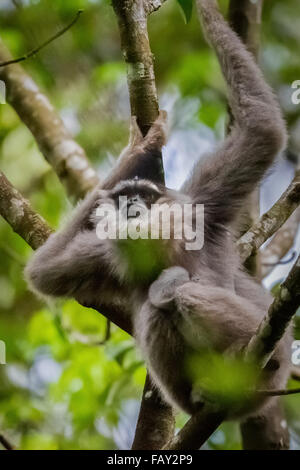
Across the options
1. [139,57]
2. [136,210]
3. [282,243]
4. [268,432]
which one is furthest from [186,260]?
[282,243]

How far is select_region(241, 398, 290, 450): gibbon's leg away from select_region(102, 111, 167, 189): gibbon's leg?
7.97 feet

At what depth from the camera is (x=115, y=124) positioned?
7.91 meters

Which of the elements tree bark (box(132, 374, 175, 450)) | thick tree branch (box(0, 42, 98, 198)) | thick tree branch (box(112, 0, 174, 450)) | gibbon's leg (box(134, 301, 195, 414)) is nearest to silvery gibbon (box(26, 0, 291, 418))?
gibbon's leg (box(134, 301, 195, 414))

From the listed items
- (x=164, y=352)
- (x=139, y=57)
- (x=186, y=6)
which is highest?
(x=186, y=6)

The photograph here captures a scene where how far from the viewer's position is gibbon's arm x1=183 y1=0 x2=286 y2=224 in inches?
203

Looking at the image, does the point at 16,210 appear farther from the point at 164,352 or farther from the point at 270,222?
the point at 270,222

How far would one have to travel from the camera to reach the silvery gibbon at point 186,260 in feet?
15.0

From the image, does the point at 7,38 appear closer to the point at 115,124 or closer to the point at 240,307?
the point at 115,124

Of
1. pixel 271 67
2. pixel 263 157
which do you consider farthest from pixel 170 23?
pixel 263 157

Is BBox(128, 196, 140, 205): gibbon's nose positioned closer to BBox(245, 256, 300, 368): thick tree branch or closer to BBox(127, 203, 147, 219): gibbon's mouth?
BBox(127, 203, 147, 219): gibbon's mouth

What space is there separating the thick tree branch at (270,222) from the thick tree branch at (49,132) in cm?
203

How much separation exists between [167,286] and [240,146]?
1.18 meters

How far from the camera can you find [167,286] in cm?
475

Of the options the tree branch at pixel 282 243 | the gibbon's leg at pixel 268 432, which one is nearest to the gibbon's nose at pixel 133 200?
the gibbon's leg at pixel 268 432
